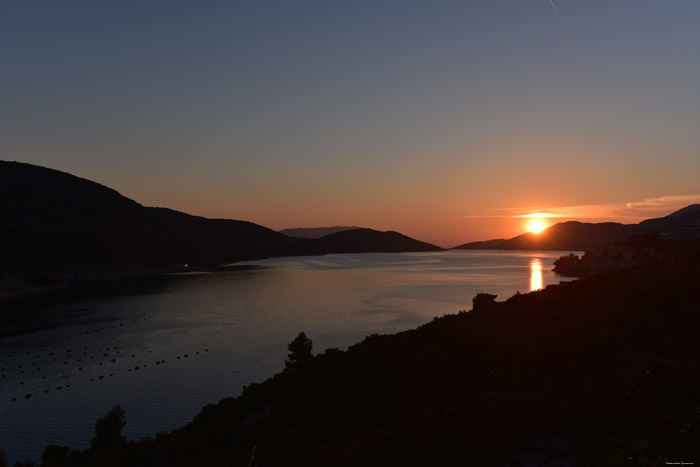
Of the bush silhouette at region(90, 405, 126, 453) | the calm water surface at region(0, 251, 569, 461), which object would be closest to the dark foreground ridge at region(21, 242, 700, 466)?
the bush silhouette at region(90, 405, 126, 453)

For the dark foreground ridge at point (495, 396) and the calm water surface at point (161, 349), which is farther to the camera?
the calm water surface at point (161, 349)

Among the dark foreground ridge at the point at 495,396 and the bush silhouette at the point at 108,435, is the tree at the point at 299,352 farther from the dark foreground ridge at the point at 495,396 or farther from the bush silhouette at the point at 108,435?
the bush silhouette at the point at 108,435

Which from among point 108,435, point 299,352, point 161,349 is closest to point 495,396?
point 108,435

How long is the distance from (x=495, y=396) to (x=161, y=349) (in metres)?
60.9

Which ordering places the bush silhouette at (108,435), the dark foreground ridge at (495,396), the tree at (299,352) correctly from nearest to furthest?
the dark foreground ridge at (495,396)
the bush silhouette at (108,435)
the tree at (299,352)

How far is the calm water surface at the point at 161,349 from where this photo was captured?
41.2 metres

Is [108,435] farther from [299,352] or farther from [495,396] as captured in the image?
[495,396]

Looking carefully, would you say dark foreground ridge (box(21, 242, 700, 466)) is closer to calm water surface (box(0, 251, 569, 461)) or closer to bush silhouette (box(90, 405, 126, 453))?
bush silhouette (box(90, 405, 126, 453))

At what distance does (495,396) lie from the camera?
18.9 m

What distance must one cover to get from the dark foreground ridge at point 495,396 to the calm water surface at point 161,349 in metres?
10.6

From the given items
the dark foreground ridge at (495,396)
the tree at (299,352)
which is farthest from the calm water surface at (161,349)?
the dark foreground ridge at (495,396)

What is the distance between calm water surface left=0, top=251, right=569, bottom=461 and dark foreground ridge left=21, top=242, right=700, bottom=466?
10602 millimetres

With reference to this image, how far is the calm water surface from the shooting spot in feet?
135

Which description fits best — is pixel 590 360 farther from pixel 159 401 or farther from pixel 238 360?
pixel 238 360
